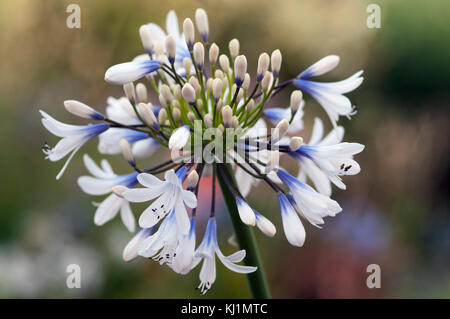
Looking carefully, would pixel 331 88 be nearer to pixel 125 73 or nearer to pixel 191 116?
pixel 191 116

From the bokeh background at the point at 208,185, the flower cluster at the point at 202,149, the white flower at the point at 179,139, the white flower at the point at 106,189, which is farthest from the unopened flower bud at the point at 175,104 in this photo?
the bokeh background at the point at 208,185

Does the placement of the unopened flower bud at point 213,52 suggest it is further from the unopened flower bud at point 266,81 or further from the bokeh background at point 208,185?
the bokeh background at point 208,185

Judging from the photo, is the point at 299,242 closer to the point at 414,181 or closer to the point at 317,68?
the point at 317,68

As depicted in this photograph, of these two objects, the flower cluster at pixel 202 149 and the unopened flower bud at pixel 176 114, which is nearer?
the flower cluster at pixel 202 149

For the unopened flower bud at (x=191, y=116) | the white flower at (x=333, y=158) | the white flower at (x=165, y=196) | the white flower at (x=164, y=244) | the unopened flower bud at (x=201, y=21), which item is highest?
the unopened flower bud at (x=201, y=21)

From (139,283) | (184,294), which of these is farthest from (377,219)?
(139,283)

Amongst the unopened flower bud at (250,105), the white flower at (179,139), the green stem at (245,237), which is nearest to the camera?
the white flower at (179,139)

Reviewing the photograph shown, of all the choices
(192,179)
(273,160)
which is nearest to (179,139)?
(192,179)

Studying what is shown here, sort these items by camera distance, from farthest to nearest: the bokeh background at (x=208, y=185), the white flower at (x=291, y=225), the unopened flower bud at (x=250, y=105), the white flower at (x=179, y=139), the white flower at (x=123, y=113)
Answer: the bokeh background at (x=208, y=185) → the white flower at (x=123, y=113) → the unopened flower bud at (x=250, y=105) → the white flower at (x=291, y=225) → the white flower at (x=179, y=139)
